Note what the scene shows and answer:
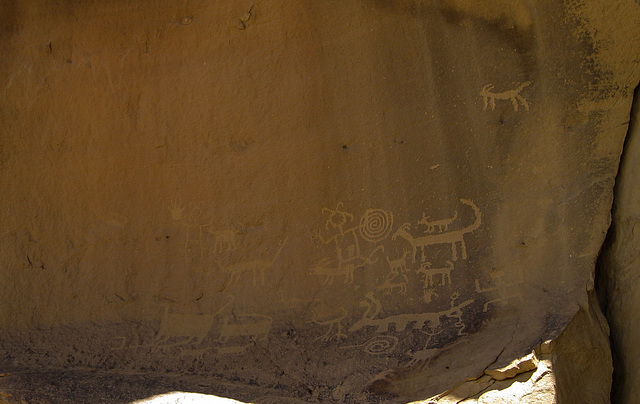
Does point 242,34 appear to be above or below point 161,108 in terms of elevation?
above

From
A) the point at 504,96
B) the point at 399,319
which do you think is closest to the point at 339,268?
the point at 399,319

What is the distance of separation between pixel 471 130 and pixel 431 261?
0.76 metres

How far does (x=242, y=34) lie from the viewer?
364cm

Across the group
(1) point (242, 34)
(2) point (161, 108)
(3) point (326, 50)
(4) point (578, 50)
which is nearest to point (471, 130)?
(4) point (578, 50)

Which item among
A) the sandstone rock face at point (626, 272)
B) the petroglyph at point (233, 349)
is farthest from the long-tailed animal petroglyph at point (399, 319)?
the sandstone rock face at point (626, 272)

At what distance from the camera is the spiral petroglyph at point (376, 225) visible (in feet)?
11.1

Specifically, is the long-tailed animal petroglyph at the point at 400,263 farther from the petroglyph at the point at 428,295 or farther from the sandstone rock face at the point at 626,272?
the sandstone rock face at the point at 626,272

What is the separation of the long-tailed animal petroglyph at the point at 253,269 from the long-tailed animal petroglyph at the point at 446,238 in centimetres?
69

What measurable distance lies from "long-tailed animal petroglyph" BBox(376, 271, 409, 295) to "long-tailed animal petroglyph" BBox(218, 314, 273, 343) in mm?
648

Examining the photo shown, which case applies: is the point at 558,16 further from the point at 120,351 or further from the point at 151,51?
the point at 120,351

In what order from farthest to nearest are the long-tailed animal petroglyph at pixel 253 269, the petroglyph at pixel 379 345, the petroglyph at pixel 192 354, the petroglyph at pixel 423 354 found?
1. the long-tailed animal petroglyph at pixel 253 269
2. the petroglyph at pixel 192 354
3. the petroglyph at pixel 379 345
4. the petroglyph at pixel 423 354

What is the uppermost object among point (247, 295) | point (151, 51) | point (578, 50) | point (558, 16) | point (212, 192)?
point (151, 51)

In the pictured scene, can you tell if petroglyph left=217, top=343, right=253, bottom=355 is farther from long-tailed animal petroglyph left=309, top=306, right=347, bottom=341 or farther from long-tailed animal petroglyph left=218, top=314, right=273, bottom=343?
long-tailed animal petroglyph left=309, top=306, right=347, bottom=341

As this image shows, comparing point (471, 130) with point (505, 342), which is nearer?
point (505, 342)
